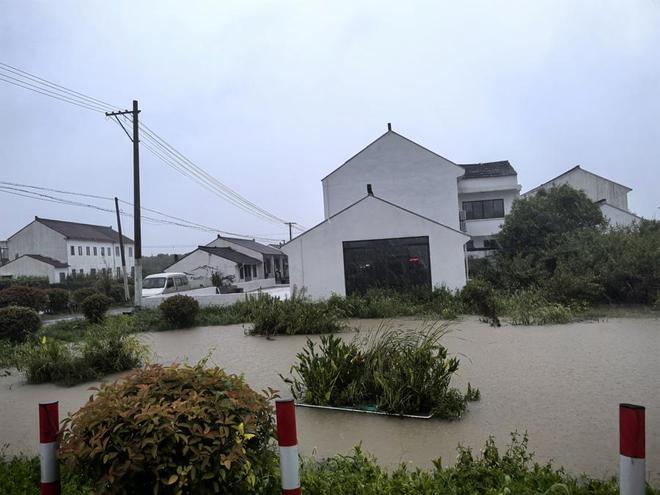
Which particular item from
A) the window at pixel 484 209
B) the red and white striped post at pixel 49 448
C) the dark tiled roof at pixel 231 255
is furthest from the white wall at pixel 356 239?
the dark tiled roof at pixel 231 255

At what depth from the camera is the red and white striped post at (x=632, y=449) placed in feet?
8.31

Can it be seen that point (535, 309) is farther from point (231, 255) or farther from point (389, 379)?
point (231, 255)

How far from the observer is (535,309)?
50.2 ft

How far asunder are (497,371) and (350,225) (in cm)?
1296

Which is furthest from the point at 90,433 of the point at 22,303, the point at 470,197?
the point at 470,197

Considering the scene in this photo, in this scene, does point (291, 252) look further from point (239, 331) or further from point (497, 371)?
point (497, 371)

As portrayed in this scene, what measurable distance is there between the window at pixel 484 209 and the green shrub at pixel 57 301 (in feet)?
78.6

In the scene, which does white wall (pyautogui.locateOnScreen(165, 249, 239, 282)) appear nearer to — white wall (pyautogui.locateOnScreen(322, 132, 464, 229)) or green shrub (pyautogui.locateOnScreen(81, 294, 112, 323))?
white wall (pyautogui.locateOnScreen(322, 132, 464, 229))

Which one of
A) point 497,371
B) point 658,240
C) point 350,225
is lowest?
point 497,371

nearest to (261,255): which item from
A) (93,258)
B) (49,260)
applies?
(93,258)

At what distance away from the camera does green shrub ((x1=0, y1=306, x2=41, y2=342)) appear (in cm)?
1378

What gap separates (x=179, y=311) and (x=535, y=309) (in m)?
10.8

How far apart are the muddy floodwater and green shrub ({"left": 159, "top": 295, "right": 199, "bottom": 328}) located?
4.06 meters

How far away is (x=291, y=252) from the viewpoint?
21781 millimetres
